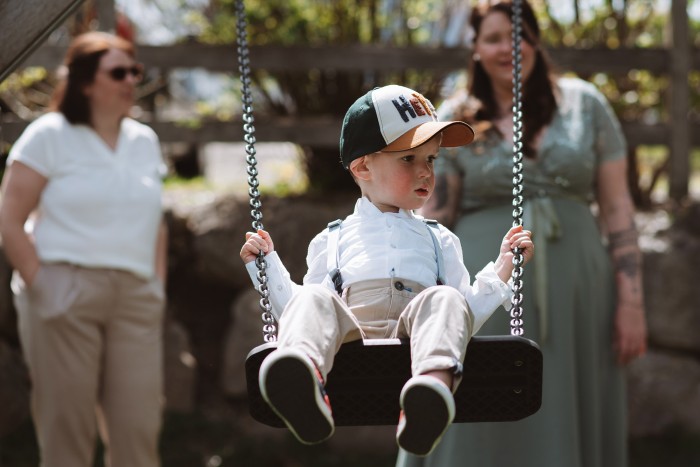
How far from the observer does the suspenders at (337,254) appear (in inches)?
98.0

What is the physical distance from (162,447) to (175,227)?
1.18 meters

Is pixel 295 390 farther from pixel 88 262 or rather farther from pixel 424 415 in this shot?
pixel 88 262

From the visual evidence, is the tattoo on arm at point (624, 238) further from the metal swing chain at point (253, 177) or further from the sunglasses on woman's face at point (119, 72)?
the sunglasses on woman's face at point (119, 72)

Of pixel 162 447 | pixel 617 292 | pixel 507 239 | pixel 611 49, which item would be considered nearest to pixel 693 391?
pixel 611 49

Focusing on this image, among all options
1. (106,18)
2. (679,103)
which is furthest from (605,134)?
(106,18)

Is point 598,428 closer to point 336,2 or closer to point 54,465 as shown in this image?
point 54,465

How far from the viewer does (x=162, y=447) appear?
5.43 m

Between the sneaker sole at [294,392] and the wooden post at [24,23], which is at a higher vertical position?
the wooden post at [24,23]

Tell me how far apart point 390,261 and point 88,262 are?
204 cm

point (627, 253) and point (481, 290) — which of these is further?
point (627, 253)

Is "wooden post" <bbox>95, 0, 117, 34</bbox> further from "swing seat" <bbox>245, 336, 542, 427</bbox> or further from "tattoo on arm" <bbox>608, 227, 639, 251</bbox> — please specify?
"swing seat" <bbox>245, 336, 542, 427</bbox>

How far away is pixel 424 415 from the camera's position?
210 centimetres

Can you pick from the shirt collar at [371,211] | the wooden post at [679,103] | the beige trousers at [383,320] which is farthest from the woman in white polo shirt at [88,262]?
the wooden post at [679,103]

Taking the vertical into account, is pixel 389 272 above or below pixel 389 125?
below
